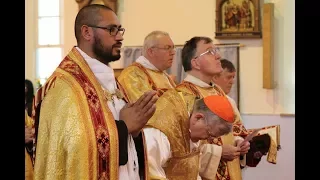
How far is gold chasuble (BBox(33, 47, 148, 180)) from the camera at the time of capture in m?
2.90

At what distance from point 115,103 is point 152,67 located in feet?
9.14

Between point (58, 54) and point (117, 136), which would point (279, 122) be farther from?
point (117, 136)

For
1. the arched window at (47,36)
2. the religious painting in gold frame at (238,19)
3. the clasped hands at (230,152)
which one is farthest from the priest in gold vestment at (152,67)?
the arched window at (47,36)

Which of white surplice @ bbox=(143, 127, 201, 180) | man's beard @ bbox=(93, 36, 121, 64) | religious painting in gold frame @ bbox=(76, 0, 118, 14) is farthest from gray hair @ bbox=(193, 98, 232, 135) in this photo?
religious painting in gold frame @ bbox=(76, 0, 118, 14)

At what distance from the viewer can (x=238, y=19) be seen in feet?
34.1

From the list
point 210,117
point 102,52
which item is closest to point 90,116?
point 102,52

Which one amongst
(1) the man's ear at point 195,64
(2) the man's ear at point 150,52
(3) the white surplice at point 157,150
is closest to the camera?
(3) the white surplice at point 157,150

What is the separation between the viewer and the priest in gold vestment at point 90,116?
2906 millimetres

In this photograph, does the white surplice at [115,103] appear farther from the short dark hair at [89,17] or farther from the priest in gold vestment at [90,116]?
the short dark hair at [89,17]

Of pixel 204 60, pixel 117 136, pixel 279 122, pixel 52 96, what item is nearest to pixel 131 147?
pixel 117 136

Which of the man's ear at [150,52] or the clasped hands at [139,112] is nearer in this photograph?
the clasped hands at [139,112]

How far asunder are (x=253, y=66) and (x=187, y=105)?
6.96 m

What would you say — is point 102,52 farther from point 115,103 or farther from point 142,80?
point 142,80

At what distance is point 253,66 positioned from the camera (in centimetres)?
1043
